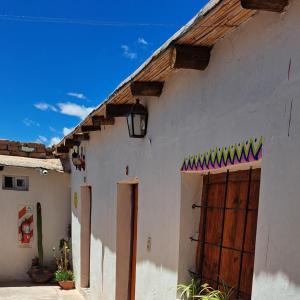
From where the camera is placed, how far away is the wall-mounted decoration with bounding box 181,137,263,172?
98.1 inches

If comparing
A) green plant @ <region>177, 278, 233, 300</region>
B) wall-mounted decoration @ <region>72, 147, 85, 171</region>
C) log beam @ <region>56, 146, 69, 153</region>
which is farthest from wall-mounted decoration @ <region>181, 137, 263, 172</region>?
log beam @ <region>56, 146, 69, 153</region>

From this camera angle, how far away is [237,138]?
2688mm

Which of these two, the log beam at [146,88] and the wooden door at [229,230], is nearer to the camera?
the wooden door at [229,230]

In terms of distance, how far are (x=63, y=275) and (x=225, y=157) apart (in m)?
7.14

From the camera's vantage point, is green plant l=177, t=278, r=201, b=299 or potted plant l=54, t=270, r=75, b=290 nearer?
green plant l=177, t=278, r=201, b=299

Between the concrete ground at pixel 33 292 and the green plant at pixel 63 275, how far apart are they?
20 cm

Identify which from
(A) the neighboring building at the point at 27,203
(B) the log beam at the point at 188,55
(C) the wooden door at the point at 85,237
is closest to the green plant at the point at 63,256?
(A) the neighboring building at the point at 27,203

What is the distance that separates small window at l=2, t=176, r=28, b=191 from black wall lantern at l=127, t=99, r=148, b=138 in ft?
19.8

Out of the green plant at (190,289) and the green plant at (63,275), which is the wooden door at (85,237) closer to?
the green plant at (63,275)

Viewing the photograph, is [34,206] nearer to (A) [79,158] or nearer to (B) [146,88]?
(A) [79,158]

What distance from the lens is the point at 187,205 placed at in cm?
355

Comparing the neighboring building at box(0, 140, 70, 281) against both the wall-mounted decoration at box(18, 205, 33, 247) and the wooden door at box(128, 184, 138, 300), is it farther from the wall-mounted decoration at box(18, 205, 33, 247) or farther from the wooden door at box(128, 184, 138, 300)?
the wooden door at box(128, 184, 138, 300)

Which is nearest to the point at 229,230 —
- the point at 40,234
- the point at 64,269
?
the point at 64,269

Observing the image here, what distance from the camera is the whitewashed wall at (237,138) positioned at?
2160mm
